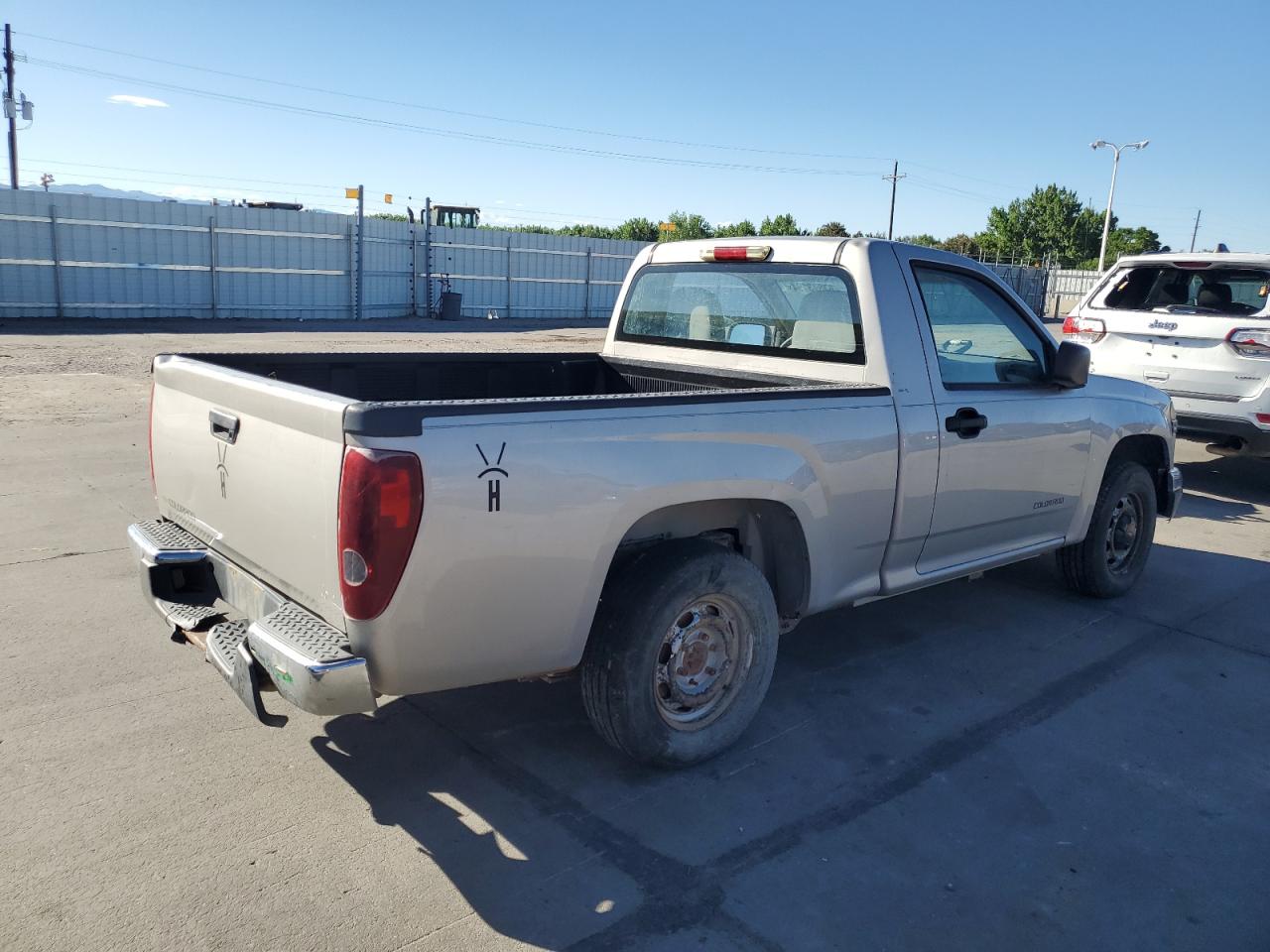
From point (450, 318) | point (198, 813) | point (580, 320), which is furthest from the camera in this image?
point (580, 320)

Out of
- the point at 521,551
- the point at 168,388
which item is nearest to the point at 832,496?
the point at 521,551

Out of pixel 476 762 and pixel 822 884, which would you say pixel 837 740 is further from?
pixel 476 762

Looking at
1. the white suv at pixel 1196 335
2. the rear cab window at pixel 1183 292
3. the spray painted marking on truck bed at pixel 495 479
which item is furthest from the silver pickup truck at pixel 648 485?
the rear cab window at pixel 1183 292

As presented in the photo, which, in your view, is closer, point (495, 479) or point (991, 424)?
point (495, 479)

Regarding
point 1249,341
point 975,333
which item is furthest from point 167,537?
point 1249,341

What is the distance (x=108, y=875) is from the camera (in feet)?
9.30

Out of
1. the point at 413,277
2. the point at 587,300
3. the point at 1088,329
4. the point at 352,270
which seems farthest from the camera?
the point at 587,300

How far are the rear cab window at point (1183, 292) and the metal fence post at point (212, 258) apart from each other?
751 inches

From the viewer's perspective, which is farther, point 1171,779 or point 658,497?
point 1171,779

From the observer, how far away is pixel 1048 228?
70125mm

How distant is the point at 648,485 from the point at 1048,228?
247 feet

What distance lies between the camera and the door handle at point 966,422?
426 cm

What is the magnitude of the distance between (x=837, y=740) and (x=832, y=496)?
0.97 metres

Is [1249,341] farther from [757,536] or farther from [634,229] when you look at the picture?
[634,229]
